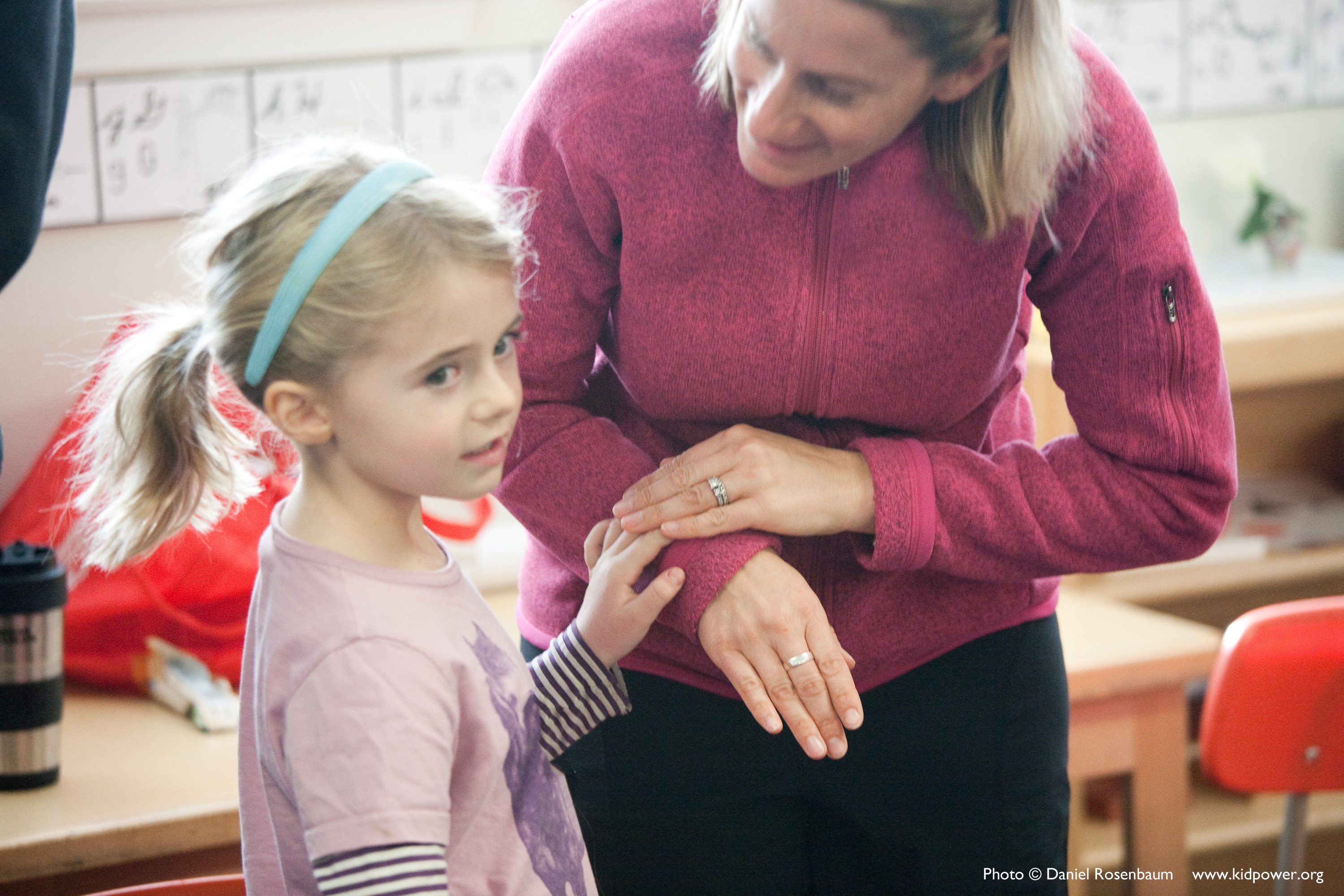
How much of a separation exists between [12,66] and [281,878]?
64 centimetres

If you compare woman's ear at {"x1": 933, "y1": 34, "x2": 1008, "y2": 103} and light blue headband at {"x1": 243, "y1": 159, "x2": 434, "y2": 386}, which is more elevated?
woman's ear at {"x1": 933, "y1": 34, "x2": 1008, "y2": 103}

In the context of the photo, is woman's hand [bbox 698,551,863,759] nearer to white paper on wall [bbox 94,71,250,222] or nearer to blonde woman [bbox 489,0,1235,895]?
blonde woman [bbox 489,0,1235,895]

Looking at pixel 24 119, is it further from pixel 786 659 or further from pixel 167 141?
pixel 167 141

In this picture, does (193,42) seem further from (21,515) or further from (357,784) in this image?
(357,784)

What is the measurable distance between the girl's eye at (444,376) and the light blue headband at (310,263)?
3.6 inches

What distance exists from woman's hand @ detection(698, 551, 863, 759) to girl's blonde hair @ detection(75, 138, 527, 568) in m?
0.30

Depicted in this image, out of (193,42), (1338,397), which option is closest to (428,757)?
(193,42)

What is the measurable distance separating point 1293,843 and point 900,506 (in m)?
0.77

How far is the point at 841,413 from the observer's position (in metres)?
0.98

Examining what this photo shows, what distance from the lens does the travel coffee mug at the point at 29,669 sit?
4.35ft

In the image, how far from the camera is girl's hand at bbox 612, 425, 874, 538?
0.93 metres

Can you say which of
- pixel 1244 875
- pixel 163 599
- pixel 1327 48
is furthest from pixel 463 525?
pixel 1327 48

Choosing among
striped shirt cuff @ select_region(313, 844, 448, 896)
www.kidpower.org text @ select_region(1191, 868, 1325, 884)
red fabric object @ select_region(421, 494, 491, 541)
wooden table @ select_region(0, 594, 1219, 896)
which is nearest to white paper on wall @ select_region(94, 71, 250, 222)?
red fabric object @ select_region(421, 494, 491, 541)

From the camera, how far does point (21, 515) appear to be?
1.64m
